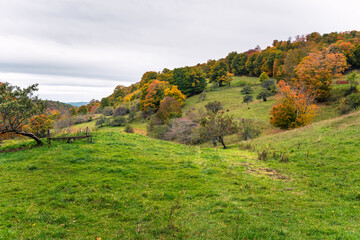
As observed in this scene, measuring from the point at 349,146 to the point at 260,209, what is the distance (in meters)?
10.2

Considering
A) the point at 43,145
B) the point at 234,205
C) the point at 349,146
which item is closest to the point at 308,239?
the point at 234,205

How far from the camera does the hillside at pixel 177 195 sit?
6.22 m

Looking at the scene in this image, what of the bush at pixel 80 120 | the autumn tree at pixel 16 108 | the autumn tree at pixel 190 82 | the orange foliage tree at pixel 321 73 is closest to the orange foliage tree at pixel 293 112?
the orange foliage tree at pixel 321 73

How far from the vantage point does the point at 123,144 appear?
17.3 metres

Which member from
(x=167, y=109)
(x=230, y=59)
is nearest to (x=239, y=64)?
(x=230, y=59)

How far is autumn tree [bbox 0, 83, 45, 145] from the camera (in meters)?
13.5

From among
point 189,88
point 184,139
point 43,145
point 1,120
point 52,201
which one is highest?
point 189,88

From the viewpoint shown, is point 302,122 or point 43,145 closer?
point 43,145

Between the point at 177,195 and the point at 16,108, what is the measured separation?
45.9ft

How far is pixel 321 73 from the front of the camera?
3978cm

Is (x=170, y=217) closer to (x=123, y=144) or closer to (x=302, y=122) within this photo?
(x=123, y=144)

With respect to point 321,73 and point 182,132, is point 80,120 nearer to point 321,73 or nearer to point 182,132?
point 182,132

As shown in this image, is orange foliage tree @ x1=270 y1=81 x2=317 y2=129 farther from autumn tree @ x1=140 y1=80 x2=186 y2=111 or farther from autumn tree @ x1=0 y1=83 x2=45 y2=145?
autumn tree @ x1=140 y1=80 x2=186 y2=111

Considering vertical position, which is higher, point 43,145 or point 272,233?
point 43,145
